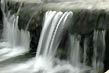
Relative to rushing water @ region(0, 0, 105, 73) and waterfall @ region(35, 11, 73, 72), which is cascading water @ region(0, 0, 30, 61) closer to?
rushing water @ region(0, 0, 105, 73)

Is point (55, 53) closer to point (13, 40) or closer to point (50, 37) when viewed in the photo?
point (50, 37)

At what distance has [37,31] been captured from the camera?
766 cm

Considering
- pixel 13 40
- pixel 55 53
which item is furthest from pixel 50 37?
pixel 13 40

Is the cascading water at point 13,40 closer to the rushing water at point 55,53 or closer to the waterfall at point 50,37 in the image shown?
the rushing water at point 55,53

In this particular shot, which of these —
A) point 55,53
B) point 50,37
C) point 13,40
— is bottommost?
point 55,53

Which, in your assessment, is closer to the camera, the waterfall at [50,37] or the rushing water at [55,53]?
the rushing water at [55,53]

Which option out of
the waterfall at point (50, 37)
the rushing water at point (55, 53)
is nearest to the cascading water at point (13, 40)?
the rushing water at point (55, 53)

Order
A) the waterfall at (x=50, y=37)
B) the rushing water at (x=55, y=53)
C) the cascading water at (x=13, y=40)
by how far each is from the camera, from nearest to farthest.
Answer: the rushing water at (x=55, y=53), the waterfall at (x=50, y=37), the cascading water at (x=13, y=40)

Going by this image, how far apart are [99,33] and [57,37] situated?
49.5 inches

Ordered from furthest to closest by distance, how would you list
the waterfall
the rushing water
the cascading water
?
the cascading water < the waterfall < the rushing water

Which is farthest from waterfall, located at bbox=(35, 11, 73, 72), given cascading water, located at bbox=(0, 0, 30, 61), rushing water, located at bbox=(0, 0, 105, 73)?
cascading water, located at bbox=(0, 0, 30, 61)

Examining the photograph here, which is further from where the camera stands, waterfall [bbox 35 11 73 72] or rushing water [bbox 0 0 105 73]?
waterfall [bbox 35 11 73 72]

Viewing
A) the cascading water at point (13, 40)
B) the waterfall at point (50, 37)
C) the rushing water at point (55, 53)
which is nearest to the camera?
the rushing water at point (55, 53)

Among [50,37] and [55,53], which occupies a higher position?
[50,37]
